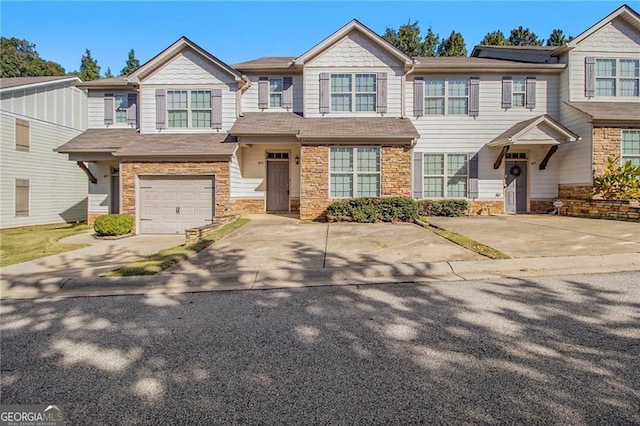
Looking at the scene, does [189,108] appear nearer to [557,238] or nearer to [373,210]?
[373,210]

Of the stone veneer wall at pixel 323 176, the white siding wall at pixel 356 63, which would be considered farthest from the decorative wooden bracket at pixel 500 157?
the white siding wall at pixel 356 63

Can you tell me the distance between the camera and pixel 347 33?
14.2 metres

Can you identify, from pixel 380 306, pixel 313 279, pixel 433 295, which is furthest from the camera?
pixel 313 279

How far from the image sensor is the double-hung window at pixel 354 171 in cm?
1293

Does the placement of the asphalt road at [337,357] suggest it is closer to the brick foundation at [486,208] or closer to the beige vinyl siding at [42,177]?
the brick foundation at [486,208]

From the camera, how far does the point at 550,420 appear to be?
2104mm

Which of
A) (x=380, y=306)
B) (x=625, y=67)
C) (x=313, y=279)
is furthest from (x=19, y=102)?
(x=625, y=67)

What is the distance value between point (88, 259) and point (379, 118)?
36.8 ft

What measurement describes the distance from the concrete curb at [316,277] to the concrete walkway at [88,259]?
1.30 ft

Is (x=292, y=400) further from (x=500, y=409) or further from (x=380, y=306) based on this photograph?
(x=380, y=306)

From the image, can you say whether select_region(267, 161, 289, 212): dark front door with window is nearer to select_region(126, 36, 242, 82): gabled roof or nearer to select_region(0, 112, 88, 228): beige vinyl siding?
select_region(126, 36, 242, 82): gabled roof

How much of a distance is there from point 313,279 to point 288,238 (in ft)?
11.6

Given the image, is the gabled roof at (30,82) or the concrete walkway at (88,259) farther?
the gabled roof at (30,82)

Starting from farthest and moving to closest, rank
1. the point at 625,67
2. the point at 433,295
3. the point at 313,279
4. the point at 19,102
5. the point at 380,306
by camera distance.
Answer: the point at 19,102, the point at 625,67, the point at 313,279, the point at 433,295, the point at 380,306
